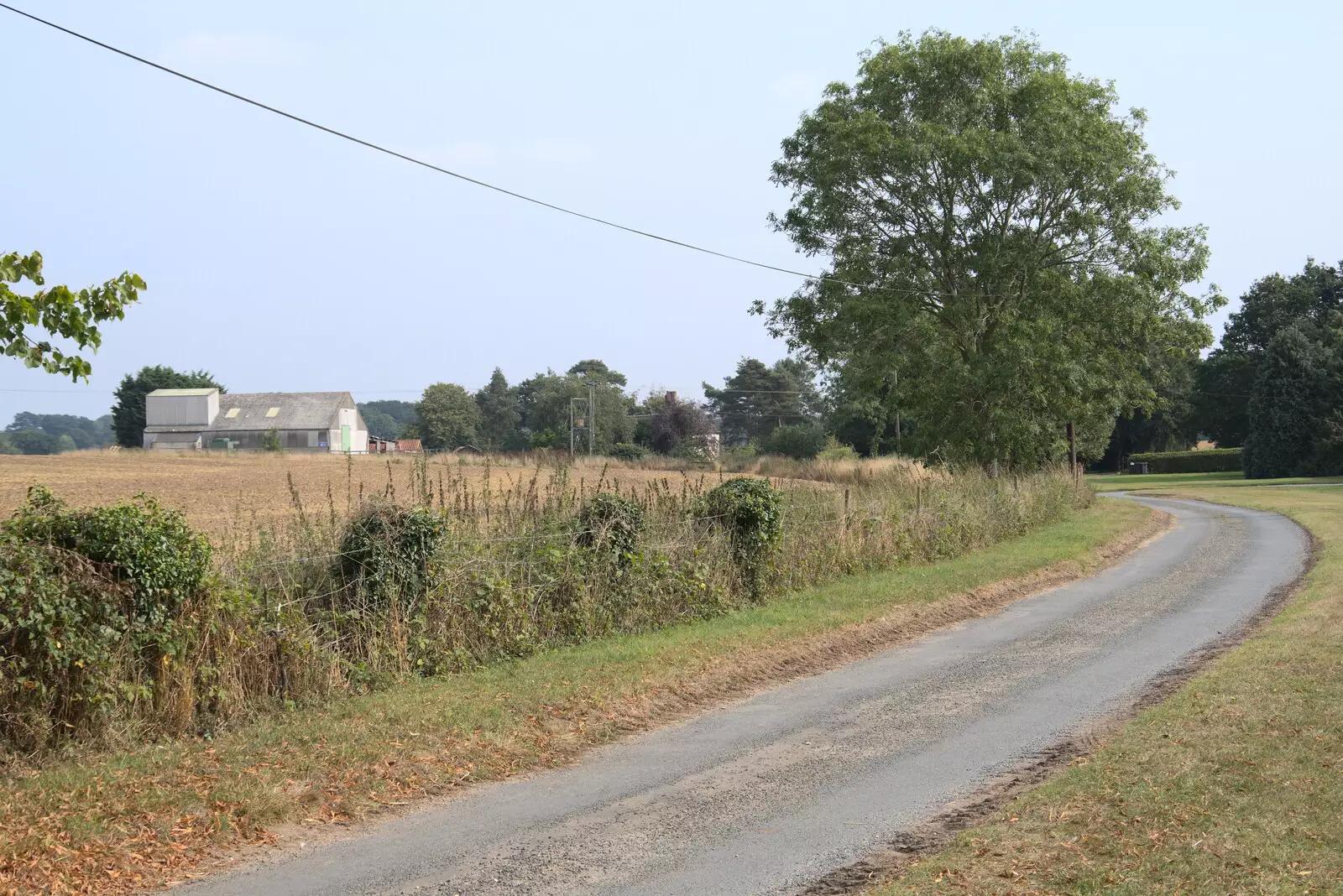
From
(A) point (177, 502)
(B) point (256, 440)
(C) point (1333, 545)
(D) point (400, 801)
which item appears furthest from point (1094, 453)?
(B) point (256, 440)

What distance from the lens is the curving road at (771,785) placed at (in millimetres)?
6078

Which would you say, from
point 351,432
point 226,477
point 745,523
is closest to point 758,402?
point 351,432

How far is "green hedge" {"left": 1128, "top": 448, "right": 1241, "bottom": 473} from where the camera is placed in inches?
3145

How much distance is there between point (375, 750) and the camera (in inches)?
318

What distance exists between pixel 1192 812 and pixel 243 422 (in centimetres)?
9280

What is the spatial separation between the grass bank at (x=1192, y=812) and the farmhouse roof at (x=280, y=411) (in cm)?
8771

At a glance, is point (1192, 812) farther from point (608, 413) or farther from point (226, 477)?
point (608, 413)

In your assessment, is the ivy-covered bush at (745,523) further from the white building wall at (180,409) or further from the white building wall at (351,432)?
the white building wall at (180,409)

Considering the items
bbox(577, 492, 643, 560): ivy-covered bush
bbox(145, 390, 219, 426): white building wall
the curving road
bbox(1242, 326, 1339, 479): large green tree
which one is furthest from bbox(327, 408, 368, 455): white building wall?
the curving road

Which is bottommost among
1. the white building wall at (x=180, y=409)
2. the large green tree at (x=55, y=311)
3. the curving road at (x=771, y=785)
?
the curving road at (x=771, y=785)

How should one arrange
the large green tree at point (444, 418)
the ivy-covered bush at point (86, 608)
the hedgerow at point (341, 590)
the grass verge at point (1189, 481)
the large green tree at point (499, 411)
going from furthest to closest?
the large green tree at point (499, 411) → the large green tree at point (444, 418) → the grass verge at point (1189, 481) → the hedgerow at point (341, 590) → the ivy-covered bush at point (86, 608)

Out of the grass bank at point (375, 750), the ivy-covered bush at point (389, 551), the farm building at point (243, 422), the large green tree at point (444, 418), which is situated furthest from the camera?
the large green tree at point (444, 418)

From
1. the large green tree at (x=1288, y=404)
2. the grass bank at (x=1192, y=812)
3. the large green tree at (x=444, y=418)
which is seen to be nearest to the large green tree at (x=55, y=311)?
the grass bank at (x=1192, y=812)

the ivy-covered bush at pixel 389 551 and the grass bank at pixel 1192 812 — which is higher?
the ivy-covered bush at pixel 389 551
